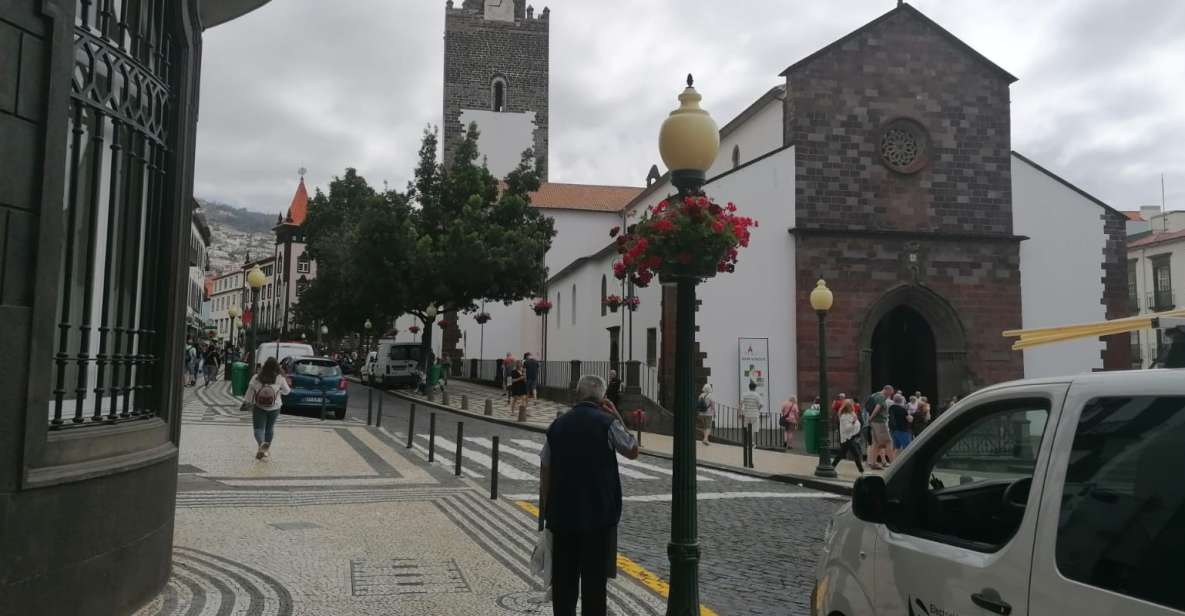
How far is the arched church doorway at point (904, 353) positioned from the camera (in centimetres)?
2962

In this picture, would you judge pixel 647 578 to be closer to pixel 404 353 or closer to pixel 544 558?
pixel 544 558

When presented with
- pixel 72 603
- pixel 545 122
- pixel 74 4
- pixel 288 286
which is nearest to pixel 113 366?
pixel 72 603

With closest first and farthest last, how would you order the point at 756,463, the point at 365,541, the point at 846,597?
the point at 846,597 → the point at 365,541 → the point at 756,463

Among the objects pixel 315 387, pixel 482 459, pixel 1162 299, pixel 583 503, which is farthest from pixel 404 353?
pixel 1162 299

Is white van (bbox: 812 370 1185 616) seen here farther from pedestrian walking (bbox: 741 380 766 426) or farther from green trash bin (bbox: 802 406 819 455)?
pedestrian walking (bbox: 741 380 766 426)

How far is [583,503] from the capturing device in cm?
520

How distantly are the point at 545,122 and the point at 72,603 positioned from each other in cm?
6406

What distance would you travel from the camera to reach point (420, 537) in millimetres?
8570

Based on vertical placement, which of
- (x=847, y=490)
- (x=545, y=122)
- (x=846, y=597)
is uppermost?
(x=545, y=122)

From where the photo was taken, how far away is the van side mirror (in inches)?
145

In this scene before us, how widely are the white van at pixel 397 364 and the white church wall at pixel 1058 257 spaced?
22.9 meters

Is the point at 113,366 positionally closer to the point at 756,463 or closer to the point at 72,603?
the point at 72,603

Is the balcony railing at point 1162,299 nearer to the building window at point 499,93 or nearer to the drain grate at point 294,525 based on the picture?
the building window at point 499,93

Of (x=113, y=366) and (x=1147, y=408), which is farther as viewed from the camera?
(x=113, y=366)
